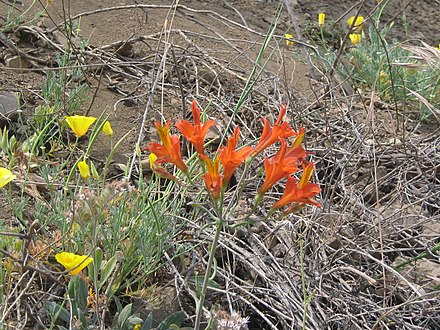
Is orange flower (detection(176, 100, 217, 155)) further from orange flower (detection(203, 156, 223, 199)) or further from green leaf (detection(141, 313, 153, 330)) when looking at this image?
green leaf (detection(141, 313, 153, 330))

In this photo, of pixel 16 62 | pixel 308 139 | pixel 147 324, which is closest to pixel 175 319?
pixel 147 324

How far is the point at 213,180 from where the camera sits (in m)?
1.37

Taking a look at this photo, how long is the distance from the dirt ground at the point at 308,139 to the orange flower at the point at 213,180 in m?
0.56

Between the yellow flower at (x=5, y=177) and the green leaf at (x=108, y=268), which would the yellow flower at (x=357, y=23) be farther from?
the yellow flower at (x=5, y=177)

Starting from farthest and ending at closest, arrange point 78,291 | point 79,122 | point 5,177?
1. point 79,122
2. point 78,291
3. point 5,177

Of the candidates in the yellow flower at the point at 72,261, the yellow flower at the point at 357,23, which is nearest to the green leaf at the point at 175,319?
the yellow flower at the point at 72,261

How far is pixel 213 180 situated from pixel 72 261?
0.49 metres

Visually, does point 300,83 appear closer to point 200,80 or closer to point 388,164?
point 200,80

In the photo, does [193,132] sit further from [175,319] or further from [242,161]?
[175,319]

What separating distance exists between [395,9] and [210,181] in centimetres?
512

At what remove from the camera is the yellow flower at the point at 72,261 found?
1584 mm

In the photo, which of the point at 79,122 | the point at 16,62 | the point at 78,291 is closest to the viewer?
the point at 78,291

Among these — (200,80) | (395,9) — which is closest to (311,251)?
(200,80)

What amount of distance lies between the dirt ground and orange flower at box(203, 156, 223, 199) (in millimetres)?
563
